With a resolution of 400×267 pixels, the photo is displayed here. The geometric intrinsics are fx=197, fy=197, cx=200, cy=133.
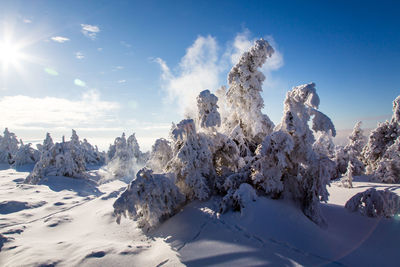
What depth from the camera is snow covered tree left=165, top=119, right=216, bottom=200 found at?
947cm

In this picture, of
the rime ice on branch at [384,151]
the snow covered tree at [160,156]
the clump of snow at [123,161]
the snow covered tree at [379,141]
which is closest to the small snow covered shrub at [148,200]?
the snow covered tree at [160,156]

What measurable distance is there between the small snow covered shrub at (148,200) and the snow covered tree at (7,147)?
4885cm

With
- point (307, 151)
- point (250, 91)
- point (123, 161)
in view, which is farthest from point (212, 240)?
point (123, 161)

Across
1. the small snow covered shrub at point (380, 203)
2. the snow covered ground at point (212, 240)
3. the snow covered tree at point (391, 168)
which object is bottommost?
the snow covered ground at point (212, 240)

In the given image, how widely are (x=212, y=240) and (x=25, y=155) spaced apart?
4544 cm

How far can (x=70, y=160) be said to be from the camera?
24.1 meters

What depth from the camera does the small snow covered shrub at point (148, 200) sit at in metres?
7.56

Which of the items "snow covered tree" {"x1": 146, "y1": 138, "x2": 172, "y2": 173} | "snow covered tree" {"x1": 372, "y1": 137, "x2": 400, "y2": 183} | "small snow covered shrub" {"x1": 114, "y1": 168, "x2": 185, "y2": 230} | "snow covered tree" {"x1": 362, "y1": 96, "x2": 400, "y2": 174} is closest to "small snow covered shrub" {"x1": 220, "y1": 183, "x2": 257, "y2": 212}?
"small snow covered shrub" {"x1": 114, "y1": 168, "x2": 185, "y2": 230}

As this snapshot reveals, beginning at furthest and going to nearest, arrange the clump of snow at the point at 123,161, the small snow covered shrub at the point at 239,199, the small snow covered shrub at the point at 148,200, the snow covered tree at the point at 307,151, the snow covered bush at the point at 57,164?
the clump of snow at the point at 123,161 → the snow covered bush at the point at 57,164 → the snow covered tree at the point at 307,151 → the small snow covered shrub at the point at 239,199 → the small snow covered shrub at the point at 148,200

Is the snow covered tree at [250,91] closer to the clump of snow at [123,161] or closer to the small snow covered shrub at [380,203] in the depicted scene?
the small snow covered shrub at [380,203]

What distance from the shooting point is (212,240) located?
6688 mm

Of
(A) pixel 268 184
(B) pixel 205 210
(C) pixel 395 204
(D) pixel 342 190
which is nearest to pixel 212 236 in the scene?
(B) pixel 205 210

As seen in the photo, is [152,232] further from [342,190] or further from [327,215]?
[342,190]

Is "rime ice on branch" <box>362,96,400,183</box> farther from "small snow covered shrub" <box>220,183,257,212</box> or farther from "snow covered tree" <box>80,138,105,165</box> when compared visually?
"snow covered tree" <box>80,138,105,165</box>
